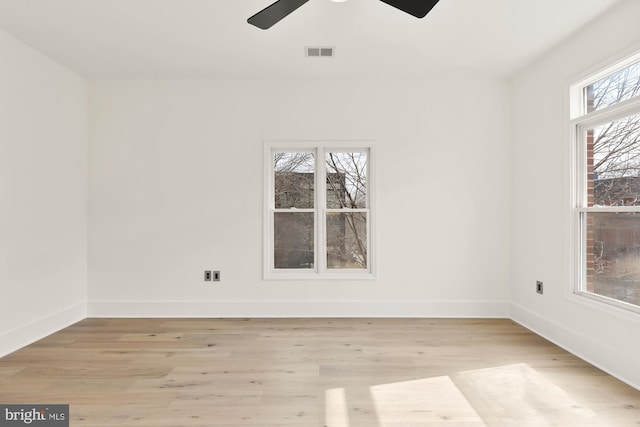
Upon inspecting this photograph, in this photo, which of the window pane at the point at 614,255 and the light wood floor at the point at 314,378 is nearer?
the light wood floor at the point at 314,378

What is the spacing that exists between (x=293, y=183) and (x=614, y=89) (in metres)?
2.96

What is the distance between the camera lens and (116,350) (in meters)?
3.13

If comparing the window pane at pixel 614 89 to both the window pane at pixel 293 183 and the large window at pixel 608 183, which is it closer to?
the large window at pixel 608 183

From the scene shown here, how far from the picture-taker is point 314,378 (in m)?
2.58

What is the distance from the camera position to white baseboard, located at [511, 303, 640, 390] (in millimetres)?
2504

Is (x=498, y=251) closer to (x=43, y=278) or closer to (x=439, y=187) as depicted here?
(x=439, y=187)

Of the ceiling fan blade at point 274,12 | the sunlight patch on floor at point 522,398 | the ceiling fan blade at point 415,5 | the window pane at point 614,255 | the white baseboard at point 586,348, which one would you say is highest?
the ceiling fan blade at point 274,12

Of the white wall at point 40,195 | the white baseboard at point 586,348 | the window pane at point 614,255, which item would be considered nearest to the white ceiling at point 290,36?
the white wall at point 40,195

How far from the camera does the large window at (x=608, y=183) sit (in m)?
2.63

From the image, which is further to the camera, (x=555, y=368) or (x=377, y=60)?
(x=377, y=60)

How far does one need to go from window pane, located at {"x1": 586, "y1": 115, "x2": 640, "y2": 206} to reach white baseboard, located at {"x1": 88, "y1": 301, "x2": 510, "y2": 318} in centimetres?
164

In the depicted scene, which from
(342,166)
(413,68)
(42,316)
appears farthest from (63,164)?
(413,68)

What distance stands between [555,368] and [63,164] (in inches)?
183

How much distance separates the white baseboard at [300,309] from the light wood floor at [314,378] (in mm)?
400
